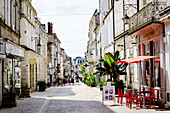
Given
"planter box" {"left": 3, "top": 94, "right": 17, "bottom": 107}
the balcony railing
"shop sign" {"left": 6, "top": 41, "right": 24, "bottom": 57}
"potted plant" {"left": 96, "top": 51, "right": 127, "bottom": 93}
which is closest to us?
the balcony railing

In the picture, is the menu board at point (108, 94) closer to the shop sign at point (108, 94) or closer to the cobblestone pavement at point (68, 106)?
the shop sign at point (108, 94)

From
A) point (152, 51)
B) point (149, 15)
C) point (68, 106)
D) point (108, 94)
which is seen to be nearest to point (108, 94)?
point (108, 94)

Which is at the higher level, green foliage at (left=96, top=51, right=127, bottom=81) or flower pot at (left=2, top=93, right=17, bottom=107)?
green foliage at (left=96, top=51, right=127, bottom=81)

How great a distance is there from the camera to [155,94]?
15.4 m

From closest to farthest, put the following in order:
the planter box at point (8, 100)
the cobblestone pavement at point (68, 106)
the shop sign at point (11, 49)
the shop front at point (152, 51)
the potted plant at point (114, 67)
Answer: the cobblestone pavement at point (68, 106), the shop front at point (152, 51), the shop sign at point (11, 49), the planter box at point (8, 100), the potted plant at point (114, 67)

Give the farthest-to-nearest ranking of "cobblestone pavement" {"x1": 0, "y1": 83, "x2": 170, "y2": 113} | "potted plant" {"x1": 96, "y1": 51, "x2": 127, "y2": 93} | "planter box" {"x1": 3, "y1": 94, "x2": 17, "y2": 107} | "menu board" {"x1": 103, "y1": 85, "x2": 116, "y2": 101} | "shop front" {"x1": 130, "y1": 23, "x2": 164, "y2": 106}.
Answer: "potted plant" {"x1": 96, "y1": 51, "x2": 127, "y2": 93} < "menu board" {"x1": 103, "y1": 85, "x2": 116, "y2": 101} < "planter box" {"x1": 3, "y1": 94, "x2": 17, "y2": 107} < "shop front" {"x1": 130, "y1": 23, "x2": 164, "y2": 106} < "cobblestone pavement" {"x1": 0, "y1": 83, "x2": 170, "y2": 113}

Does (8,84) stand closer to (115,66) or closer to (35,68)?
(115,66)

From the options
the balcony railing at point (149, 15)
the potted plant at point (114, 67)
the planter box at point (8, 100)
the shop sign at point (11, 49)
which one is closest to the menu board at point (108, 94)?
the balcony railing at point (149, 15)

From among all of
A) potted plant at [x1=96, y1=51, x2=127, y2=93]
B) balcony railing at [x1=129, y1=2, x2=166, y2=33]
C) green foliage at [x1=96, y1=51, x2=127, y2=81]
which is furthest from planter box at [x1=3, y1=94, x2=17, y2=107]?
green foliage at [x1=96, y1=51, x2=127, y2=81]

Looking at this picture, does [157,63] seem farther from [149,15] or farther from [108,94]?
[108,94]

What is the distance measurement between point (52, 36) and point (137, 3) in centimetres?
6059

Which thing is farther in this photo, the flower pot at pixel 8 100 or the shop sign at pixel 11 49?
the flower pot at pixel 8 100

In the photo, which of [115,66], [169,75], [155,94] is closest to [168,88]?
[169,75]

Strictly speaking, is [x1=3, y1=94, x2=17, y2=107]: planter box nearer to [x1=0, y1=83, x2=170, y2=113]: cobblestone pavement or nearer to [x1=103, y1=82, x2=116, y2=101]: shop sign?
[x1=0, y1=83, x2=170, y2=113]: cobblestone pavement
